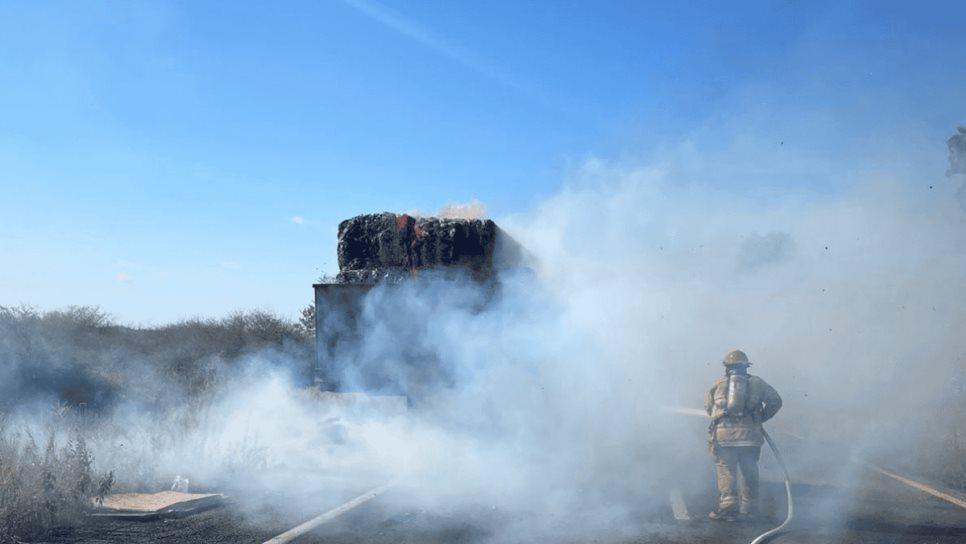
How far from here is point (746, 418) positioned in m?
7.95

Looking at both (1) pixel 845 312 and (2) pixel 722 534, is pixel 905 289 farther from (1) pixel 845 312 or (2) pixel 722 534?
(2) pixel 722 534

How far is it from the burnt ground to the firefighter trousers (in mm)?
208

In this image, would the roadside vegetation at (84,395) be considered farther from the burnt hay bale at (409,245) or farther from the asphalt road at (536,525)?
the burnt hay bale at (409,245)

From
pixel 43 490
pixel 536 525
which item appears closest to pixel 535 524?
pixel 536 525

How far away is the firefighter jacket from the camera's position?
25.8 feet

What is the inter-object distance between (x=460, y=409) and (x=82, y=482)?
192 inches

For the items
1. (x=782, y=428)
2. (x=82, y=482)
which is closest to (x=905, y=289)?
(x=782, y=428)

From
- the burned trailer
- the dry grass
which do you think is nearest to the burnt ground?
the dry grass

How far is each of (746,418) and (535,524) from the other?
8.55 ft

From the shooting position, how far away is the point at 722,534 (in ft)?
21.7

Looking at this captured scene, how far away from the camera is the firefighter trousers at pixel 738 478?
24.6 ft

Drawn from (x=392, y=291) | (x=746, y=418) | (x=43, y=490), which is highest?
(x=392, y=291)

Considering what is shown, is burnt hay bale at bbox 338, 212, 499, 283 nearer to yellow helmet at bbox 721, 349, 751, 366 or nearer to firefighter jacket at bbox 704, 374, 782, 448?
yellow helmet at bbox 721, 349, 751, 366

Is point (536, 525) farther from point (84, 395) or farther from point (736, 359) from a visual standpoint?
point (84, 395)
